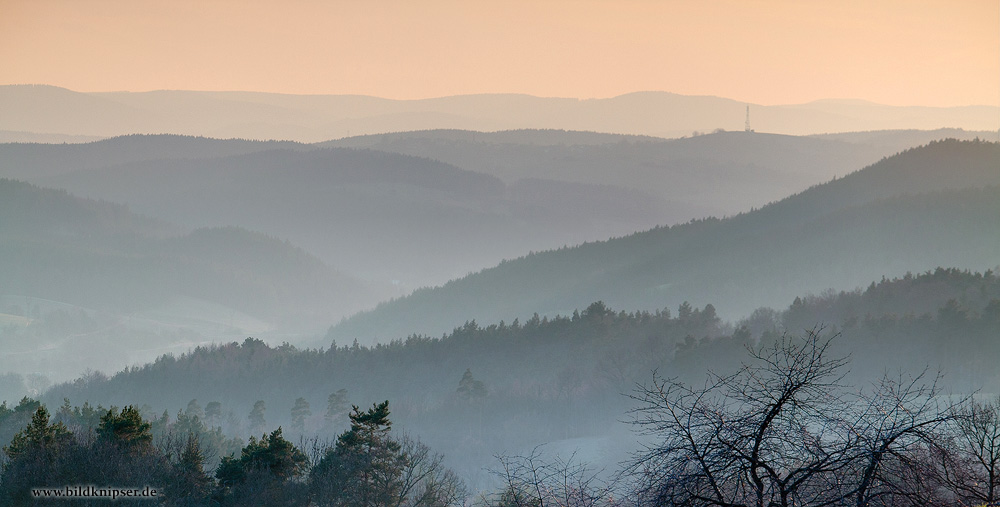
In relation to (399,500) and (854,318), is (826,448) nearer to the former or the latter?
(399,500)

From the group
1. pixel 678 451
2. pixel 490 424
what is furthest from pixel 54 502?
pixel 490 424

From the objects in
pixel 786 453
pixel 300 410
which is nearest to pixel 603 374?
pixel 300 410

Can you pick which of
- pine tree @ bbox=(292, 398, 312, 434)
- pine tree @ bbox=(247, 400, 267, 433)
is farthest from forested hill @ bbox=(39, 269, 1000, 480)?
pine tree @ bbox=(247, 400, 267, 433)

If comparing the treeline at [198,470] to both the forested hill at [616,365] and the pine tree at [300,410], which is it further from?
the pine tree at [300,410]

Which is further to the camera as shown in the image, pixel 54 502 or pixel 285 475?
pixel 285 475

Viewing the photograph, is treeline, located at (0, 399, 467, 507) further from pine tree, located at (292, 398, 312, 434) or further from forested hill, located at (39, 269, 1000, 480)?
pine tree, located at (292, 398, 312, 434)

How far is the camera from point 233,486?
41969mm

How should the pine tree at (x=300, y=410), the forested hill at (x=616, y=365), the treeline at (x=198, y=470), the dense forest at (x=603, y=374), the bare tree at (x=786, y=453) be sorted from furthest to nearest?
the pine tree at (x=300, y=410)
the forested hill at (x=616, y=365)
the dense forest at (x=603, y=374)
the treeline at (x=198, y=470)
the bare tree at (x=786, y=453)

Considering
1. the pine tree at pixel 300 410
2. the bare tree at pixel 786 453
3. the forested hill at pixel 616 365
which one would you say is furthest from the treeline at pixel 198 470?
the pine tree at pixel 300 410

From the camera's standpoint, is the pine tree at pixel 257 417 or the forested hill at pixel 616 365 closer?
the forested hill at pixel 616 365

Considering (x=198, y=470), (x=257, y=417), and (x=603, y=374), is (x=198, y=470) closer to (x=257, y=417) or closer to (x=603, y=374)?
(x=257, y=417)

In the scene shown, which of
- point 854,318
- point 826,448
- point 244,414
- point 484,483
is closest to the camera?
point 826,448

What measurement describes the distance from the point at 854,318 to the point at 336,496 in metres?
129

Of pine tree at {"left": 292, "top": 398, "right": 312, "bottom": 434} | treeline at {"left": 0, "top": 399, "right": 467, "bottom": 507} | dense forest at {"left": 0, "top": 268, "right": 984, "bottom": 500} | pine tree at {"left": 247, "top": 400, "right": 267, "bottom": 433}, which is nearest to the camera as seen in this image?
treeline at {"left": 0, "top": 399, "right": 467, "bottom": 507}
